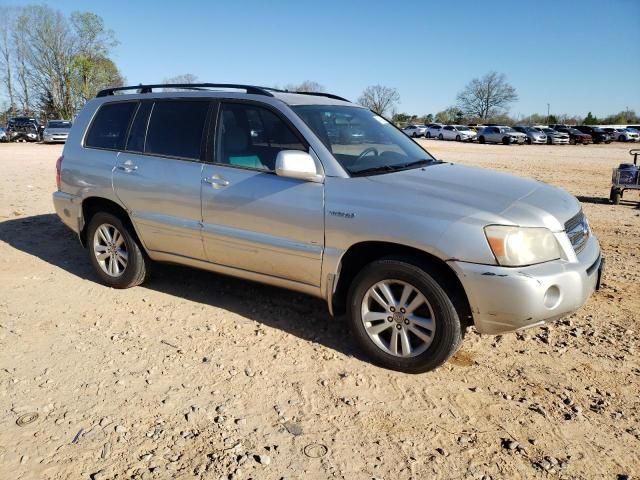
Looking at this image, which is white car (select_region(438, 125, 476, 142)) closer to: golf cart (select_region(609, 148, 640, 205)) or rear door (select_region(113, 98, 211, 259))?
golf cart (select_region(609, 148, 640, 205))

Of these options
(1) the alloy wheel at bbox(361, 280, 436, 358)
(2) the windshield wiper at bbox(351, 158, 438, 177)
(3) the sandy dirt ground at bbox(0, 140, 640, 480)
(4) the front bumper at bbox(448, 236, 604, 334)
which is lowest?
(3) the sandy dirt ground at bbox(0, 140, 640, 480)

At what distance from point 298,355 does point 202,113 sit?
7.18ft

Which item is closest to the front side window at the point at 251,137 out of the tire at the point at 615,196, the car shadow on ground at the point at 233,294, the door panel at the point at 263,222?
the door panel at the point at 263,222

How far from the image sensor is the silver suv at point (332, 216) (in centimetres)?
324

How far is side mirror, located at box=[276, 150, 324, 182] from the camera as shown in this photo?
3.64 metres

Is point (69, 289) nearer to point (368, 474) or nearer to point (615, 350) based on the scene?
point (368, 474)

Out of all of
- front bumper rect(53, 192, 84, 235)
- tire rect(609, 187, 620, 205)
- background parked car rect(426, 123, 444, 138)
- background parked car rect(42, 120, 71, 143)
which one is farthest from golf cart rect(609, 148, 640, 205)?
background parked car rect(426, 123, 444, 138)

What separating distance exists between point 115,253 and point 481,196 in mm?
3512

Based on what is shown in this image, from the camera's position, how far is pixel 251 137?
429cm

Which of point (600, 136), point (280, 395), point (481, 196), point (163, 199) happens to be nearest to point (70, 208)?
point (163, 199)

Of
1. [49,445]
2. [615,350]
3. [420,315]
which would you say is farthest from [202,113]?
[615,350]

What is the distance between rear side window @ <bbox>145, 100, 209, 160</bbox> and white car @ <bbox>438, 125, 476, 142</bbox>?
46340 millimetres

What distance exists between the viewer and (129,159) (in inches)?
191

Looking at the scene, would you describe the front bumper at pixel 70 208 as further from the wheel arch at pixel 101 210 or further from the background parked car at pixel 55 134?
the background parked car at pixel 55 134
